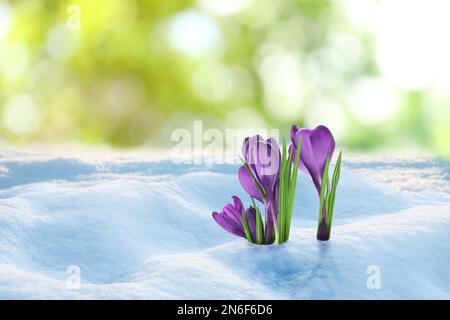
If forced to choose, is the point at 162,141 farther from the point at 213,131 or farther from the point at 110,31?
the point at 110,31

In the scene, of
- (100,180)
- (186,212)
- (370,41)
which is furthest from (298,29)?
(186,212)

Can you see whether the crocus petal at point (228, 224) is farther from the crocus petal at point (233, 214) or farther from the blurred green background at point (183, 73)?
the blurred green background at point (183, 73)

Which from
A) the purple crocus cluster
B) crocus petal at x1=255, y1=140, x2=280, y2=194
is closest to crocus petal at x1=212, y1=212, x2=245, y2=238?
the purple crocus cluster

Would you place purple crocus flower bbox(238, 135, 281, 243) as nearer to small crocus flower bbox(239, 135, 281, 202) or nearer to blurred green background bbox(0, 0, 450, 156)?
small crocus flower bbox(239, 135, 281, 202)

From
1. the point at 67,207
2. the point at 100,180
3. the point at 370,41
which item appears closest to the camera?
the point at 67,207

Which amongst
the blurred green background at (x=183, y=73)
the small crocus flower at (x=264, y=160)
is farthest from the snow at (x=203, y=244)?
the blurred green background at (x=183, y=73)
